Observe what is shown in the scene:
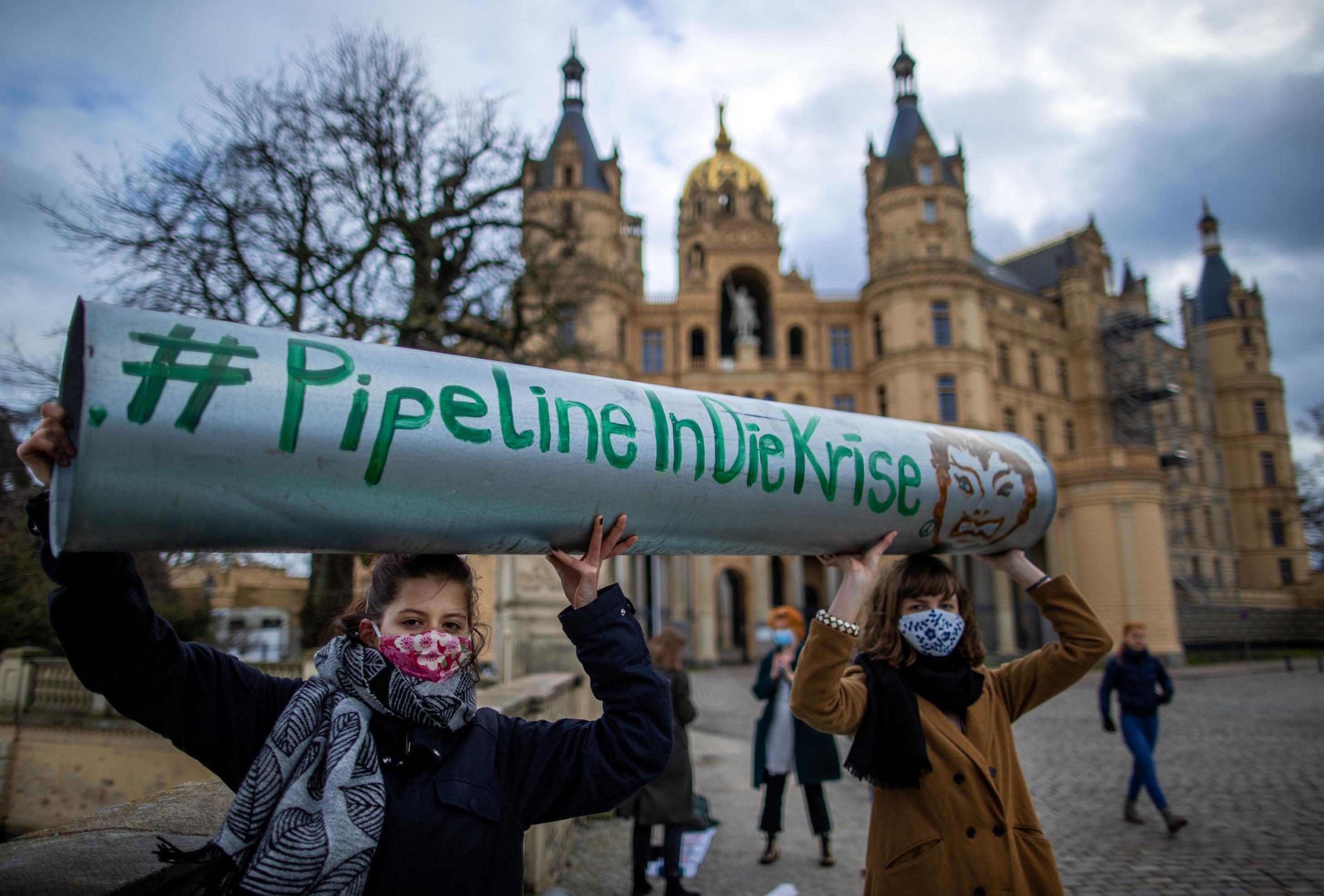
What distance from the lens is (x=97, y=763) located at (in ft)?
39.2

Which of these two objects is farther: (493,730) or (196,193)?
(196,193)

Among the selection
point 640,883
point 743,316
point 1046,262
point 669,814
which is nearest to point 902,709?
point 669,814

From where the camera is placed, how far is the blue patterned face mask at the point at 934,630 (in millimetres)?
2779

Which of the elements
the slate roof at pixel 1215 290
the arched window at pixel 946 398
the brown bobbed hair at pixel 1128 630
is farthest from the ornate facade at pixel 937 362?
the brown bobbed hair at pixel 1128 630

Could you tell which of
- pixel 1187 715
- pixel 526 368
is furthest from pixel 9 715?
pixel 1187 715

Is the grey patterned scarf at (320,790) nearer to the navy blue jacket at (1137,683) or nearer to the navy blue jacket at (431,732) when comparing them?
the navy blue jacket at (431,732)

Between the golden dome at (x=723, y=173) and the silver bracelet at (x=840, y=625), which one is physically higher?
the golden dome at (x=723, y=173)

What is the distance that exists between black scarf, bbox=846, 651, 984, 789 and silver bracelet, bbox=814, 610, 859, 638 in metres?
0.43

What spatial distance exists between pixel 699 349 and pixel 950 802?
116 feet

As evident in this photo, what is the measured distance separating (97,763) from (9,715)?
1938 millimetres

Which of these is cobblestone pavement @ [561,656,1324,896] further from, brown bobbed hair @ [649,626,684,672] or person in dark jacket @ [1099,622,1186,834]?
brown bobbed hair @ [649,626,684,672]

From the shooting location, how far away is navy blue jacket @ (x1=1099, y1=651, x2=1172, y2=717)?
727cm

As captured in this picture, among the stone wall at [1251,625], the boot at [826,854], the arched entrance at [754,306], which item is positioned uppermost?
the arched entrance at [754,306]

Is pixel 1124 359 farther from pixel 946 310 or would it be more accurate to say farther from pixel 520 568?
pixel 520 568
